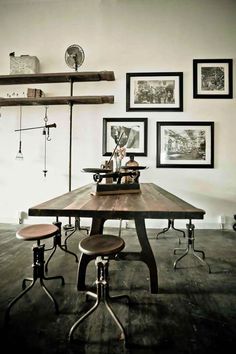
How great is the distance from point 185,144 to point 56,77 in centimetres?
225

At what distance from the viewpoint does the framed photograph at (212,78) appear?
3518 mm

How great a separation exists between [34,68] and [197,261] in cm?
365

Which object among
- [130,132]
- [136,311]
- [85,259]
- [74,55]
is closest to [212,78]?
[130,132]

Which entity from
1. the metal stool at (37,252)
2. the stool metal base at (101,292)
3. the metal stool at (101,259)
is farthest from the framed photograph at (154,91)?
the stool metal base at (101,292)

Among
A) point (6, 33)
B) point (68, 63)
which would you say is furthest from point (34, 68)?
point (6, 33)

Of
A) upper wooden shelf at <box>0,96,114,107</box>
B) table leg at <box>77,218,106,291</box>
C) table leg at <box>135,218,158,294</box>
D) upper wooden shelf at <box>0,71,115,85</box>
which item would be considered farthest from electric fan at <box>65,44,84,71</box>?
table leg at <box>135,218,158,294</box>

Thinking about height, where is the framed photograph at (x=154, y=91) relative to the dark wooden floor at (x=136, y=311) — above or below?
above

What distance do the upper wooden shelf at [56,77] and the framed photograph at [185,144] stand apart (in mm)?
1151

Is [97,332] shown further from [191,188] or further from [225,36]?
[225,36]

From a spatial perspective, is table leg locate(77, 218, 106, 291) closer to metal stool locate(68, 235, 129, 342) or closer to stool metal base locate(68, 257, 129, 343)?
metal stool locate(68, 235, 129, 342)

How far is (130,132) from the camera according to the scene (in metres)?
3.62

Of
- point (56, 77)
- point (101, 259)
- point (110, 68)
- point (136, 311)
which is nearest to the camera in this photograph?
point (101, 259)

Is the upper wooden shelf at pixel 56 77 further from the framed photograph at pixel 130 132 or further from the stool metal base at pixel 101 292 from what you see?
the stool metal base at pixel 101 292

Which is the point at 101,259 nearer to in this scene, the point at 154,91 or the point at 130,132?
the point at 130,132
